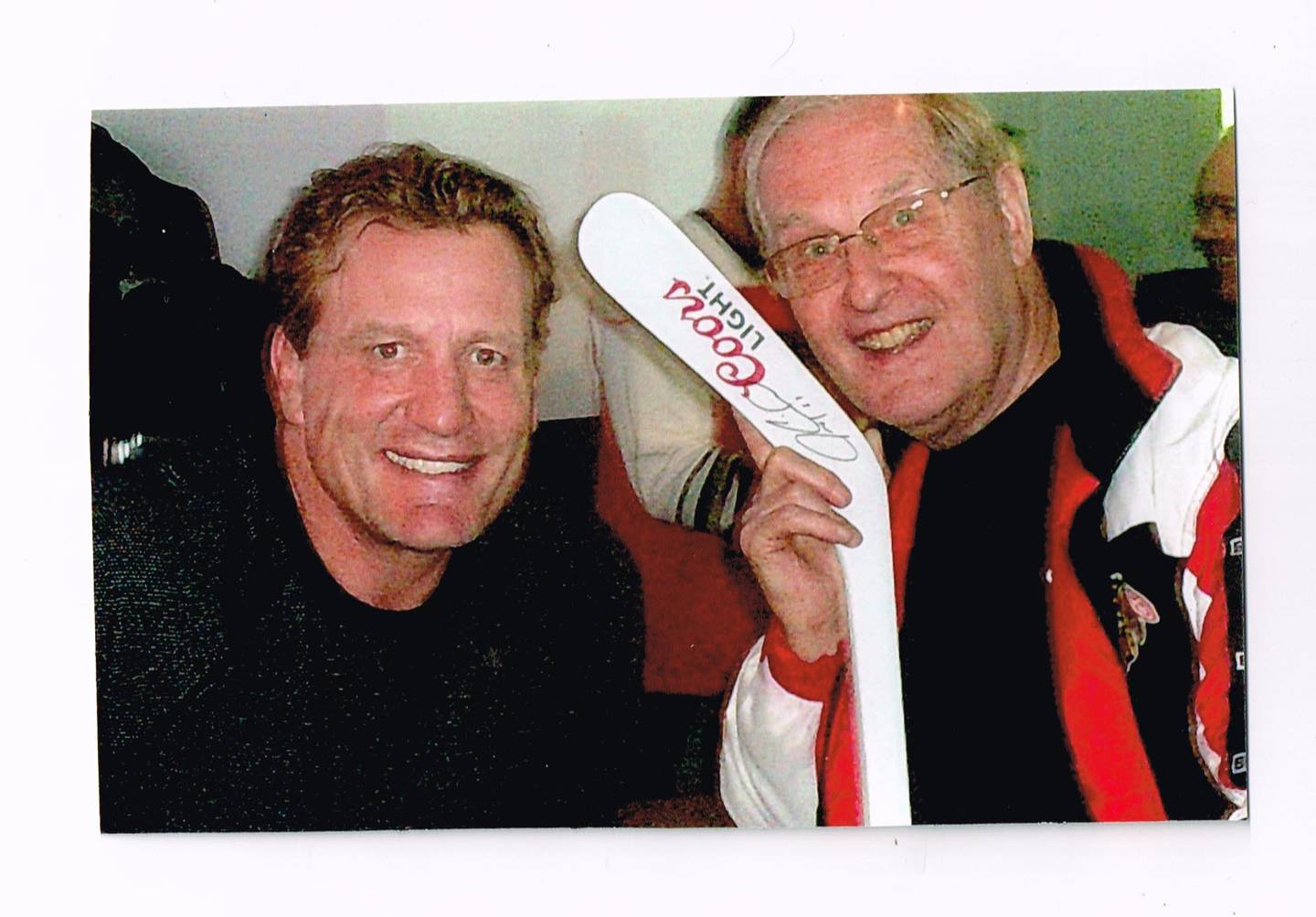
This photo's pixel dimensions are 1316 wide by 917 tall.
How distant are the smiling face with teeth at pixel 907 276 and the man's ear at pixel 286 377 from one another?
0.52 metres

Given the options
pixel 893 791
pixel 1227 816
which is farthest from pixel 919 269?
pixel 1227 816

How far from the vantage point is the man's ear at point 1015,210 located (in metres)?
1.43

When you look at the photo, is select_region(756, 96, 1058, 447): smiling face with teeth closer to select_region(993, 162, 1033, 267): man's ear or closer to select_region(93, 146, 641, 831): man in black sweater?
select_region(993, 162, 1033, 267): man's ear

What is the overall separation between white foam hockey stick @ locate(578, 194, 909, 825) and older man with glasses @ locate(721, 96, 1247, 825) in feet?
0.06

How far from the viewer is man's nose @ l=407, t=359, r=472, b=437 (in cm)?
142

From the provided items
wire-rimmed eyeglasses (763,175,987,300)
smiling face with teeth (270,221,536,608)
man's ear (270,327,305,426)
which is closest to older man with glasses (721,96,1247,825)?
wire-rimmed eyeglasses (763,175,987,300)

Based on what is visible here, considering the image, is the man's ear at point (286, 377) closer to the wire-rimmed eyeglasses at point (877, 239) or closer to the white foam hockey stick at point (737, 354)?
the white foam hockey stick at point (737, 354)

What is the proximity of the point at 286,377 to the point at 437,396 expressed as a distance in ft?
0.54

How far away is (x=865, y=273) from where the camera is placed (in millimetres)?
1425

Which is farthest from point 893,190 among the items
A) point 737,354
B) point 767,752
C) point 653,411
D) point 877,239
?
point 767,752

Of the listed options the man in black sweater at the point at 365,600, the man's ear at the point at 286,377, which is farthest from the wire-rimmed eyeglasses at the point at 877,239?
the man's ear at the point at 286,377

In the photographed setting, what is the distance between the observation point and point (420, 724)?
1.45 metres
